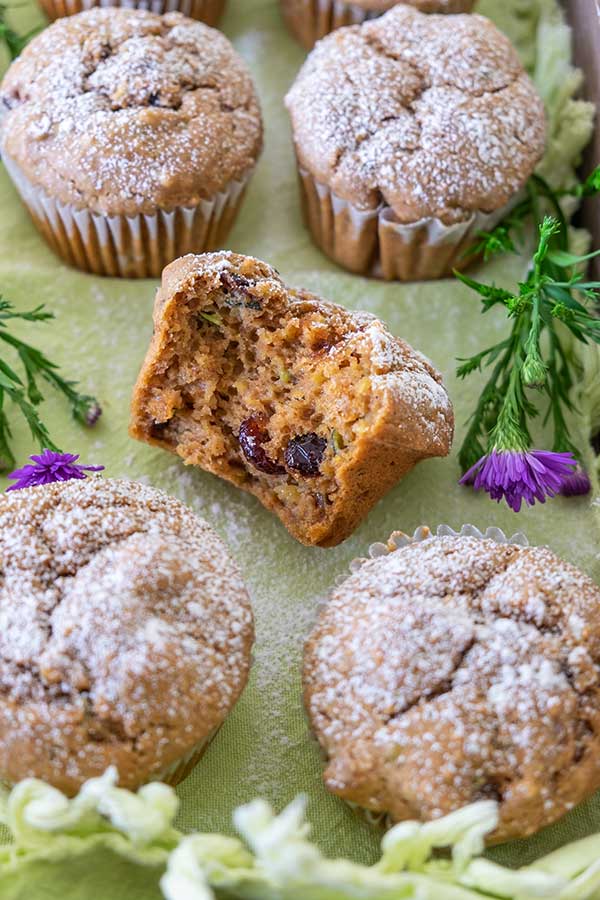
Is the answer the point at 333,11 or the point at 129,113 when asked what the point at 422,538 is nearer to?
the point at 129,113

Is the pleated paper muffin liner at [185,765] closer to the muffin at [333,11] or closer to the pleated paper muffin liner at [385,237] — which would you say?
the pleated paper muffin liner at [385,237]

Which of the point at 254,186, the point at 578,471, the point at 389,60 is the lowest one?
the point at 578,471

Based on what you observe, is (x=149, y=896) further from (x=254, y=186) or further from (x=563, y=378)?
(x=254, y=186)

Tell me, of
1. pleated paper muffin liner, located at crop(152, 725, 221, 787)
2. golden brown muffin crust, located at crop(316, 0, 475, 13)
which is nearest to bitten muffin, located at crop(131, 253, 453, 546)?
pleated paper muffin liner, located at crop(152, 725, 221, 787)

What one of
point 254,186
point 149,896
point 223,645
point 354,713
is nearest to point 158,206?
point 254,186

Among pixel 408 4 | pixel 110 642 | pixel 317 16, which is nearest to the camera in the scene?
pixel 110 642

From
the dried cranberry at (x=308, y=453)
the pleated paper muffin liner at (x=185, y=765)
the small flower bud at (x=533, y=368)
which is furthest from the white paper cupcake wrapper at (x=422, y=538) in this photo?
the pleated paper muffin liner at (x=185, y=765)

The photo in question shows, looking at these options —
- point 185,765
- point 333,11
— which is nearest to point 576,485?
point 185,765
